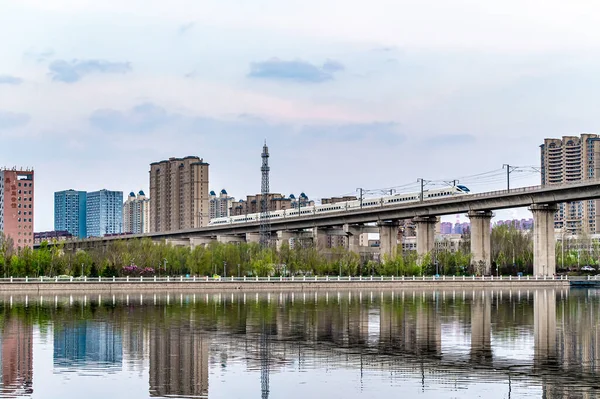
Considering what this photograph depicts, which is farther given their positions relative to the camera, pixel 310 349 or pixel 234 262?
pixel 234 262

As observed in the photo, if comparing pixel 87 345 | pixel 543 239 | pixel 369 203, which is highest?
pixel 369 203

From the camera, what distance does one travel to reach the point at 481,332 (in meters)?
46.3

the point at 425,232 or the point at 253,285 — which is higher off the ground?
the point at 425,232

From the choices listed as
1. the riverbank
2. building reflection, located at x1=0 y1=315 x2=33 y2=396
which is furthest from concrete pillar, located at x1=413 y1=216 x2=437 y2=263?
building reflection, located at x1=0 y1=315 x2=33 y2=396

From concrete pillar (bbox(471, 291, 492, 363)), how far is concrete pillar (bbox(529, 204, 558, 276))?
157 ft

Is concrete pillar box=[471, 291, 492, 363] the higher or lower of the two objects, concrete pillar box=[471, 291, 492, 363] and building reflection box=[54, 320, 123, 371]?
the lower

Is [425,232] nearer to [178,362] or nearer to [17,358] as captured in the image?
[178,362]

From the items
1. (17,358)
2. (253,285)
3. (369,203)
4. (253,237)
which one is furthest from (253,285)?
(253,237)

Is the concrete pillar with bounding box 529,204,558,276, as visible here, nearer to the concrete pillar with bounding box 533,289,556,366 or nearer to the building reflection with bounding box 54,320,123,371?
the concrete pillar with bounding box 533,289,556,366

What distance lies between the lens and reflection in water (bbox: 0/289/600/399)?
29.3m

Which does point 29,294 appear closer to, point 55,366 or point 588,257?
point 55,366

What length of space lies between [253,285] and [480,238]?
139 feet

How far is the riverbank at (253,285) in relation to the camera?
89625mm

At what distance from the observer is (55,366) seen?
3306 centimetres
